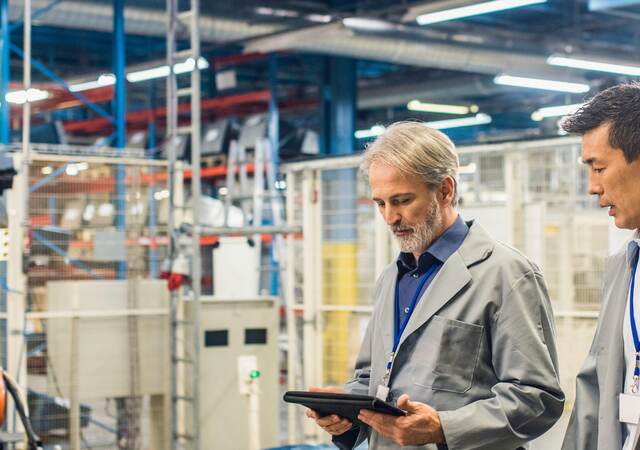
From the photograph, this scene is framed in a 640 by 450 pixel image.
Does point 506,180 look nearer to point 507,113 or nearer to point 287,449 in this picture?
point 287,449

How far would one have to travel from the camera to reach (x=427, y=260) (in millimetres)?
2473

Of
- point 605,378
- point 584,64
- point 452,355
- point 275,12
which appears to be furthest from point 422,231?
point 584,64

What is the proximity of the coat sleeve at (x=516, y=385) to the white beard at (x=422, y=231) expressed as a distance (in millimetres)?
253

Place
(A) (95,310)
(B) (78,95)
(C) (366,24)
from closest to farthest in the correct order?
(A) (95,310) < (B) (78,95) < (C) (366,24)

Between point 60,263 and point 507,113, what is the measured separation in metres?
16.8

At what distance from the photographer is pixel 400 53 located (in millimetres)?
13336

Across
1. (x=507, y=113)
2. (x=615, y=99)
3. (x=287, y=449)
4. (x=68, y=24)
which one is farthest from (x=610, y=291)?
(x=507, y=113)

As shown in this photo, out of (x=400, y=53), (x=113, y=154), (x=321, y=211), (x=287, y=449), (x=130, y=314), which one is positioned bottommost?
(x=287, y=449)

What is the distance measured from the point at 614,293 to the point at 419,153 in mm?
584

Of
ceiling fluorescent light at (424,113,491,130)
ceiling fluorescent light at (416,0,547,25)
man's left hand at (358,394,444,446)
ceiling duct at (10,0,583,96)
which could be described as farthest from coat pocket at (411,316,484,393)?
Result: ceiling fluorescent light at (424,113,491,130)

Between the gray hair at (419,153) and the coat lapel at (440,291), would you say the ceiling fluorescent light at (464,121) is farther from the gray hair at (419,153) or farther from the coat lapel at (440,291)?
the coat lapel at (440,291)

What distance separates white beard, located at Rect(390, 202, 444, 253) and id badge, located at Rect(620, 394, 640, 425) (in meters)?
0.63

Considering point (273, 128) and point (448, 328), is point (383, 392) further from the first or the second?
point (273, 128)

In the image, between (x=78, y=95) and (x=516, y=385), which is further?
(x=78, y=95)
